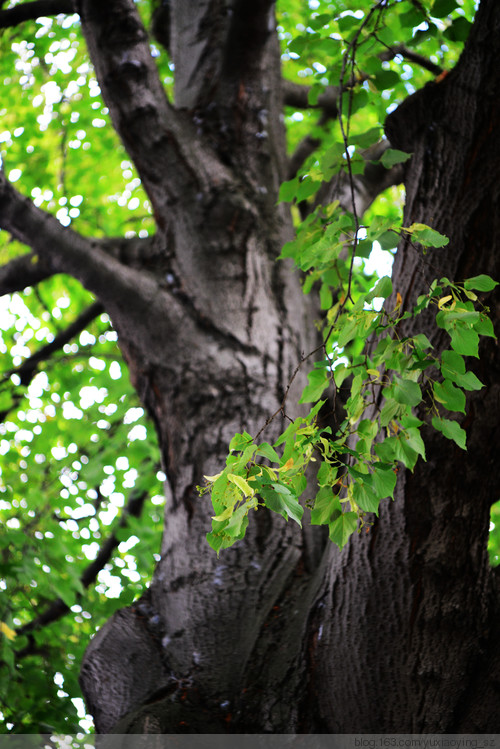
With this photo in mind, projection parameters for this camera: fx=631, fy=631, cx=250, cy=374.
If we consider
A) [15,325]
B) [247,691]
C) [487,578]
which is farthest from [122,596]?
[15,325]

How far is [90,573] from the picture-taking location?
445cm

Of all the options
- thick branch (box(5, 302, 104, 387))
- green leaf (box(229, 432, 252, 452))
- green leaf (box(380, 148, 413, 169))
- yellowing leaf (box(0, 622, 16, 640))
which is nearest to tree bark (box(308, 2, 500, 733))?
green leaf (box(380, 148, 413, 169))

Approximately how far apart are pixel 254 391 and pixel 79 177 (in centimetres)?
357

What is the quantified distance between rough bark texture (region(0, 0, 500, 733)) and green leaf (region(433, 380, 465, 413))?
0.27m

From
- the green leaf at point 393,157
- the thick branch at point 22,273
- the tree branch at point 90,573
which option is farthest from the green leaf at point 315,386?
the tree branch at point 90,573

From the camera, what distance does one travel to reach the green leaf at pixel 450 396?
55.8 inches

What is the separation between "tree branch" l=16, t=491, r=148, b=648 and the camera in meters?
3.80

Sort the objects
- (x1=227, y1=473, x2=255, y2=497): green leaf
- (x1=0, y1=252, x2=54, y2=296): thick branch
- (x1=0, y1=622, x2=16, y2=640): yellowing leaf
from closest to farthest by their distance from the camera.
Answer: (x1=227, y1=473, x2=255, y2=497): green leaf
(x1=0, y1=622, x2=16, y2=640): yellowing leaf
(x1=0, y1=252, x2=54, y2=296): thick branch

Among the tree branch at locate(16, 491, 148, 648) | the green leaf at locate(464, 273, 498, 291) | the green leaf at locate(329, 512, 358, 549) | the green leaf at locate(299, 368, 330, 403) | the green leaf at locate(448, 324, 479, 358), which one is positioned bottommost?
the green leaf at locate(329, 512, 358, 549)

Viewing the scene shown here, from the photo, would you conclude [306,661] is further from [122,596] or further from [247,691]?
[122,596]

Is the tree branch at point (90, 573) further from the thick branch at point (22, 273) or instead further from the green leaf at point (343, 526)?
the green leaf at point (343, 526)

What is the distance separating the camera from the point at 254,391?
2.48m

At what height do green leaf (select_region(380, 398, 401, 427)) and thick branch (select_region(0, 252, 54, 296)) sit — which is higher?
thick branch (select_region(0, 252, 54, 296))

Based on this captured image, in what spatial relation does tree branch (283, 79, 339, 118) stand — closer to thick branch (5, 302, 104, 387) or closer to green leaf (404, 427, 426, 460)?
thick branch (5, 302, 104, 387)
